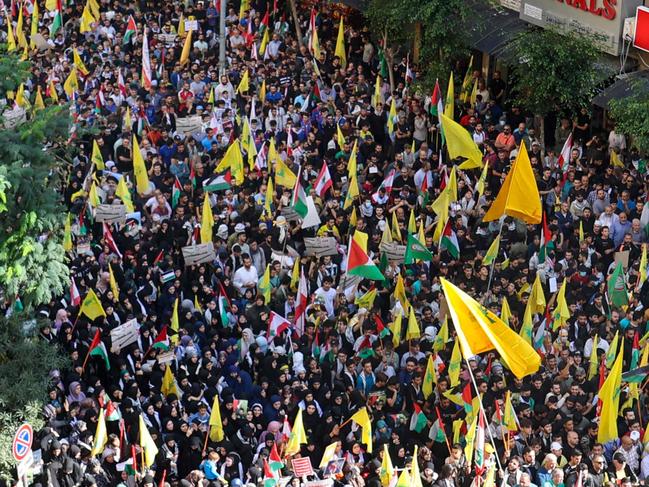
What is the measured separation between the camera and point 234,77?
3612 centimetres

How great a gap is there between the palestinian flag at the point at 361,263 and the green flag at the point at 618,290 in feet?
11.0

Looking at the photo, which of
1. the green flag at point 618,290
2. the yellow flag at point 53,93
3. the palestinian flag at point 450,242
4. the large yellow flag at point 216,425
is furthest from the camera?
the yellow flag at point 53,93

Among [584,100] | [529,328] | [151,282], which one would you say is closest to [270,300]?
[151,282]

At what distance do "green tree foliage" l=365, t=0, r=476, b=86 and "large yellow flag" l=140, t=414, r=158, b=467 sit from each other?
13.0 m

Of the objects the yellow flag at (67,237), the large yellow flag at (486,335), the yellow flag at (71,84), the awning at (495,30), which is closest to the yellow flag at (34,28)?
the yellow flag at (71,84)

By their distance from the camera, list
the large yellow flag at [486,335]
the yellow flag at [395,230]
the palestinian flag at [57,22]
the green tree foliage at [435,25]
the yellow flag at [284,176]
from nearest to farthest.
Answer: the large yellow flag at [486,335], the yellow flag at [395,230], the yellow flag at [284,176], the green tree foliage at [435,25], the palestinian flag at [57,22]

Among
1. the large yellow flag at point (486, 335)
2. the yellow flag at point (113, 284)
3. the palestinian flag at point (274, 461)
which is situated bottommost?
the yellow flag at point (113, 284)

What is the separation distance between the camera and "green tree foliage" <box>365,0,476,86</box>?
34562 millimetres

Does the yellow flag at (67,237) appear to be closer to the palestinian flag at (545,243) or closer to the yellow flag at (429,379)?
the yellow flag at (429,379)

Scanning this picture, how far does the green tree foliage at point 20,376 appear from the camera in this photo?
2441 centimetres

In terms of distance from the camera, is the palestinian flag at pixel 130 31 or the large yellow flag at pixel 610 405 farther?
the palestinian flag at pixel 130 31

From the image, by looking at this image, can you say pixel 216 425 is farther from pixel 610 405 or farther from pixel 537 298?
pixel 537 298

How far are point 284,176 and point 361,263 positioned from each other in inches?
154

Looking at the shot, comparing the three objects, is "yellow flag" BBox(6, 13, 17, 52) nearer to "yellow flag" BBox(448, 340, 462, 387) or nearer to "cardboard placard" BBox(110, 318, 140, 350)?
"cardboard placard" BBox(110, 318, 140, 350)
